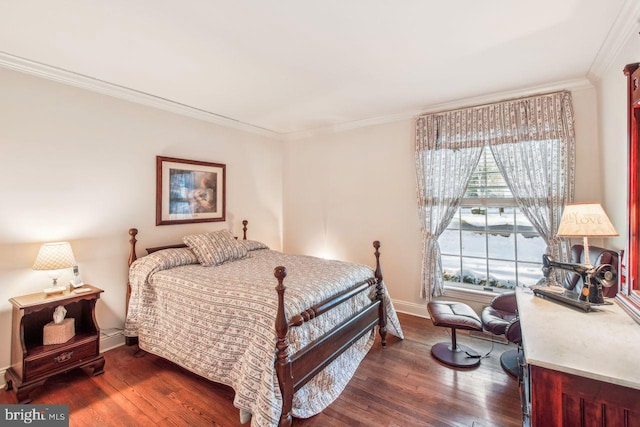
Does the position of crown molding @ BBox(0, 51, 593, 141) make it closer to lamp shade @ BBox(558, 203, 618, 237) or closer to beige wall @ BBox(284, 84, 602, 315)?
beige wall @ BBox(284, 84, 602, 315)

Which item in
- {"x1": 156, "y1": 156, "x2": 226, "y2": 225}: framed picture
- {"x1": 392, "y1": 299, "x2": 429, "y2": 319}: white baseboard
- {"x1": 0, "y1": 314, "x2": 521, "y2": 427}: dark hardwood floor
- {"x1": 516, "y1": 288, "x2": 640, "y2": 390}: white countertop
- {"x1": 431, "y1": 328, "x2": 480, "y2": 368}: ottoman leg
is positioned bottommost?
{"x1": 0, "y1": 314, "x2": 521, "y2": 427}: dark hardwood floor

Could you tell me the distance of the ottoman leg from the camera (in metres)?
2.53

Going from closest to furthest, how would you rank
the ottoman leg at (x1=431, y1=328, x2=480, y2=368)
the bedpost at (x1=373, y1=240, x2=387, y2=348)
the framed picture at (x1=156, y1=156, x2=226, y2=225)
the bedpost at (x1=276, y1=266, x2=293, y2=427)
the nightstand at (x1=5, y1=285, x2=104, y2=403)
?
the bedpost at (x1=276, y1=266, x2=293, y2=427) → the nightstand at (x1=5, y1=285, x2=104, y2=403) → the ottoman leg at (x1=431, y1=328, x2=480, y2=368) → the bedpost at (x1=373, y1=240, x2=387, y2=348) → the framed picture at (x1=156, y1=156, x2=226, y2=225)

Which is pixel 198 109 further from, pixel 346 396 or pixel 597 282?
pixel 597 282

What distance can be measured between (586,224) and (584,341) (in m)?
0.96

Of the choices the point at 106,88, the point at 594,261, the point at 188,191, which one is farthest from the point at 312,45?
the point at 594,261

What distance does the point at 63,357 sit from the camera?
2.32m

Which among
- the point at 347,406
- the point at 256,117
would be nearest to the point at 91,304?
the point at 347,406

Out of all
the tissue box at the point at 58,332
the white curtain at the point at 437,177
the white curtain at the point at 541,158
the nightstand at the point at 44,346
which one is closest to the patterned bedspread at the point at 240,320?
the nightstand at the point at 44,346

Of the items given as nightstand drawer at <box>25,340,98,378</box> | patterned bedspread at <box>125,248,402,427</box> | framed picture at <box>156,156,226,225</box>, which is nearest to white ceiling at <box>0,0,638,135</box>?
framed picture at <box>156,156,226,225</box>

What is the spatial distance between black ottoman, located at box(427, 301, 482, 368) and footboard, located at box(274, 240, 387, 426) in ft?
1.93

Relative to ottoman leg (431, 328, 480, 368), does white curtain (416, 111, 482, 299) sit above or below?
above

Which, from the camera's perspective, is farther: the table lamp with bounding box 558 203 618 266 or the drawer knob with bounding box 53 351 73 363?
→ the drawer knob with bounding box 53 351 73 363

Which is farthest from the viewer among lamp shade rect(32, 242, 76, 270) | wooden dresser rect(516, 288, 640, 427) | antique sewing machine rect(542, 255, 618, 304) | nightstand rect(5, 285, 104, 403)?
lamp shade rect(32, 242, 76, 270)
